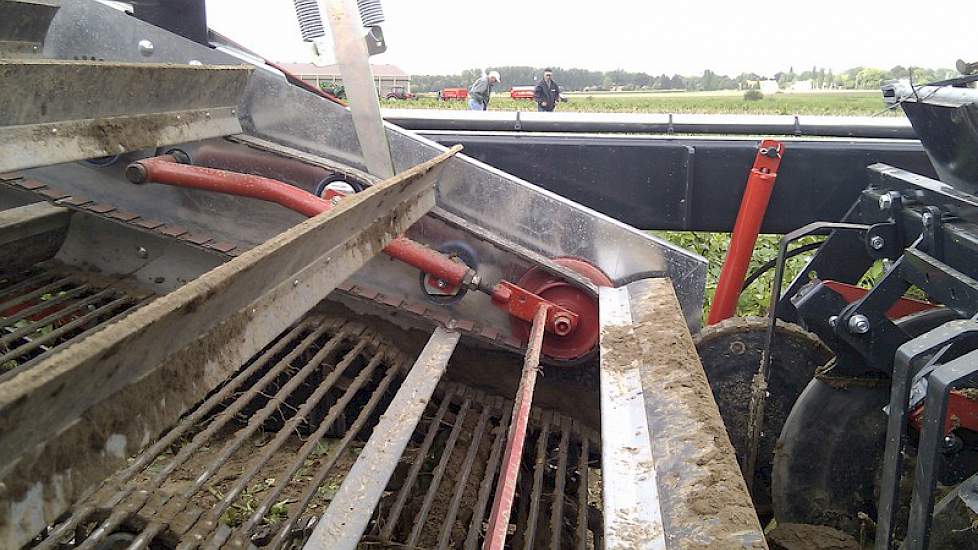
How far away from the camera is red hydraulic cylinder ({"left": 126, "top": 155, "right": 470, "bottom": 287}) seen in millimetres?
2799

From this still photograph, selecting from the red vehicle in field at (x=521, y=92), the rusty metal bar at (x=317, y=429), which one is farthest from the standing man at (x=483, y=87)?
the red vehicle in field at (x=521, y=92)

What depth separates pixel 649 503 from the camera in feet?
5.46

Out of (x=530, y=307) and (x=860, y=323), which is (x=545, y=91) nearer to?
(x=530, y=307)

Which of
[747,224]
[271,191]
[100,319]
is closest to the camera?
[100,319]

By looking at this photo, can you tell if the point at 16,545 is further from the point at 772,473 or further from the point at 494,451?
the point at 772,473

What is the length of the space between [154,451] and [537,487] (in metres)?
1.10

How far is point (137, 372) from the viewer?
3.77ft

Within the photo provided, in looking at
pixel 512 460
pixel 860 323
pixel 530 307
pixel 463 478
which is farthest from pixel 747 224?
pixel 512 460

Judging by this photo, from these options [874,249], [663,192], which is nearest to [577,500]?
[874,249]

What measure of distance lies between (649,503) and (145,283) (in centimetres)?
213

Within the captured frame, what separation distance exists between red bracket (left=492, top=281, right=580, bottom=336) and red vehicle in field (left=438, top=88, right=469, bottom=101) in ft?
104

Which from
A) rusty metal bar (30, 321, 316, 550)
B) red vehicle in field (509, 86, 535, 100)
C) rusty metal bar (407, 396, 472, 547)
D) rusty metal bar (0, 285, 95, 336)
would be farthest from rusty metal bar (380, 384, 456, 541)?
red vehicle in field (509, 86, 535, 100)

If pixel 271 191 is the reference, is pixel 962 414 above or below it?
below

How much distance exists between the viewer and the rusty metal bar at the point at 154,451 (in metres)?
1.91
